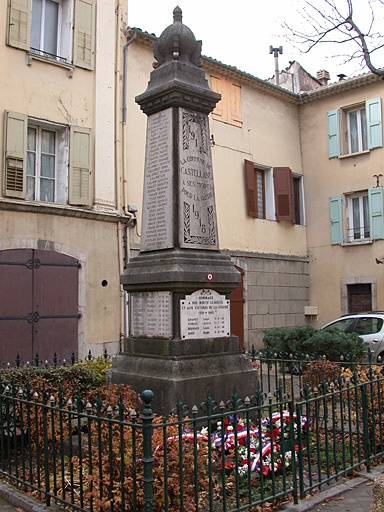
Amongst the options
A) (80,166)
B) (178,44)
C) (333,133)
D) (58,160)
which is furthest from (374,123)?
(178,44)

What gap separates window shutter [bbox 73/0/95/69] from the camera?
12078 mm

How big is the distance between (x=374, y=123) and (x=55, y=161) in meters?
9.49

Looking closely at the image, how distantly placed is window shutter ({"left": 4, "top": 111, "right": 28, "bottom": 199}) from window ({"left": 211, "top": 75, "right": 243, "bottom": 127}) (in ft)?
19.5

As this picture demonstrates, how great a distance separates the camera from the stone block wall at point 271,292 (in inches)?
609

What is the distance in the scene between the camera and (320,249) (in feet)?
56.5

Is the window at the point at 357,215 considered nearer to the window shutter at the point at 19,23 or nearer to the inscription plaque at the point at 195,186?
the window shutter at the point at 19,23

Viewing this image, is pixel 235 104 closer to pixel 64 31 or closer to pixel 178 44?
pixel 64 31

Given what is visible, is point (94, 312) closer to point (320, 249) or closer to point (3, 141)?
point (3, 141)

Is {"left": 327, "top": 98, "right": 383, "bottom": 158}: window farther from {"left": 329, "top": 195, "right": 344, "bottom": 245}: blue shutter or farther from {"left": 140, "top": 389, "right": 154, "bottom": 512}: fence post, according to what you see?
{"left": 140, "top": 389, "right": 154, "bottom": 512}: fence post

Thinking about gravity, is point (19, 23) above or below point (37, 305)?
above

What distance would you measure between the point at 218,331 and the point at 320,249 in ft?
39.4

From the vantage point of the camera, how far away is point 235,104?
1580 cm

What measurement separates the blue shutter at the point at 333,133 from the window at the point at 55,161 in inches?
326

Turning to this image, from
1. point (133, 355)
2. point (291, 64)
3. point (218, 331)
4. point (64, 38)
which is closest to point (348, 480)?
point (218, 331)
